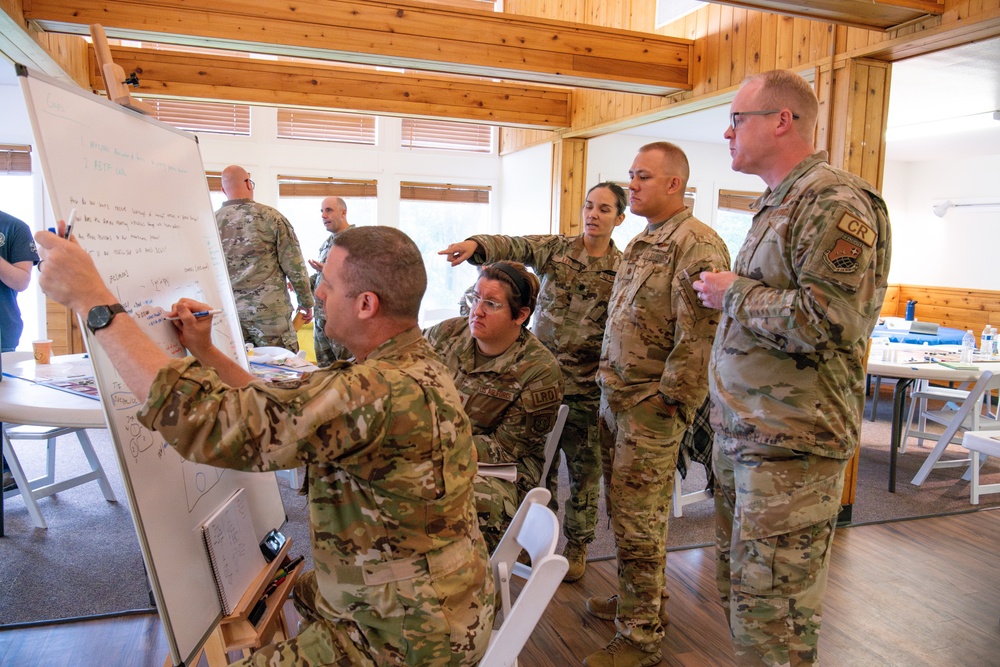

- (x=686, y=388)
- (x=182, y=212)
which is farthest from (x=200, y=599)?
(x=686, y=388)

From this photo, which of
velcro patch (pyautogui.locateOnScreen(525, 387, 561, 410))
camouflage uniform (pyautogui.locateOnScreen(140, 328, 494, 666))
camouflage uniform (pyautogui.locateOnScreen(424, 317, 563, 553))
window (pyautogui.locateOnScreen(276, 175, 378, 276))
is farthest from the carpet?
window (pyautogui.locateOnScreen(276, 175, 378, 276))

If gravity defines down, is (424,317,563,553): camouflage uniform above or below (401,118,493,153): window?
below

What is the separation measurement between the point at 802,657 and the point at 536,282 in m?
1.35

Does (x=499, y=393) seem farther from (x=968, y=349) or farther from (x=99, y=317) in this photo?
(x=968, y=349)

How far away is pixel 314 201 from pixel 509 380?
18.9 ft

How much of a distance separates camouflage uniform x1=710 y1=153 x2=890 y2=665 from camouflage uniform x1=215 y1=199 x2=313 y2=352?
3.11m

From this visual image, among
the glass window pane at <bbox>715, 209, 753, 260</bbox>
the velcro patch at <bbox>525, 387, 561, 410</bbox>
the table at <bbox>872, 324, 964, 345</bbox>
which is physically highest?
the glass window pane at <bbox>715, 209, 753, 260</bbox>

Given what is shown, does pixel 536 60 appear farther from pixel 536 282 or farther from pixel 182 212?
pixel 182 212

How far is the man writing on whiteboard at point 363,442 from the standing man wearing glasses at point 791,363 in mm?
772

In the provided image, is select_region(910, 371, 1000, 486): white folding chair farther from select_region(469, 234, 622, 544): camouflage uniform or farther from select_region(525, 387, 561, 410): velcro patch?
select_region(525, 387, 561, 410): velcro patch

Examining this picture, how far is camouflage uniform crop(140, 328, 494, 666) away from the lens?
115 cm

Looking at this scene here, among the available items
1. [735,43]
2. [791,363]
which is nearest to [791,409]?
[791,363]

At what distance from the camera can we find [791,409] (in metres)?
1.68

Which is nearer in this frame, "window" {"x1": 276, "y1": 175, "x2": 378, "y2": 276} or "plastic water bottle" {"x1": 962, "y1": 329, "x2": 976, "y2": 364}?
"plastic water bottle" {"x1": 962, "y1": 329, "x2": 976, "y2": 364}
